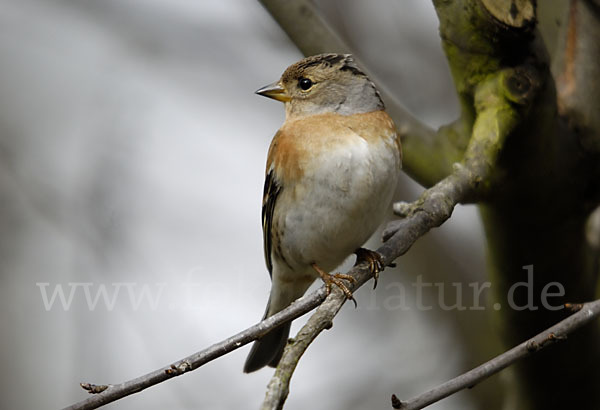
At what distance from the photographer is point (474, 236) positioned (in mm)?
5445

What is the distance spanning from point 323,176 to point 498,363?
1297 mm

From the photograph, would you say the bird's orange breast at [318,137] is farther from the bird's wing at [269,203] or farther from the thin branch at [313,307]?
the thin branch at [313,307]

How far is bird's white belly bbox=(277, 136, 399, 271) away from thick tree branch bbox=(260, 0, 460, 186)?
382 millimetres

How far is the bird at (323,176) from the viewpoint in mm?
2936

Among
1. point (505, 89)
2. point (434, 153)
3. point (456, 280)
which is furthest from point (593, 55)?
point (456, 280)

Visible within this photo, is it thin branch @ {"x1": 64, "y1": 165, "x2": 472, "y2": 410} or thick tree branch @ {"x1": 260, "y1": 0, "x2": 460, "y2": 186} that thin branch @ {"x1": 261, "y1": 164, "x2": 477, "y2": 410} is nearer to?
thin branch @ {"x1": 64, "y1": 165, "x2": 472, "y2": 410}

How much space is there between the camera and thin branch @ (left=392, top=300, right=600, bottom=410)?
67.7 inches

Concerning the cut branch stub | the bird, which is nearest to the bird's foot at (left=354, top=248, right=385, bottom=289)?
the bird

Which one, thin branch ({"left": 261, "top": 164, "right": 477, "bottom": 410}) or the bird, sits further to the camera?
the bird

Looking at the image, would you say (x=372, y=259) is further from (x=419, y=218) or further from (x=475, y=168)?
(x=475, y=168)

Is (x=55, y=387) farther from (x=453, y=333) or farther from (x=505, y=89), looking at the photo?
(x=505, y=89)

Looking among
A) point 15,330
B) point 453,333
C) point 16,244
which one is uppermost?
point 16,244

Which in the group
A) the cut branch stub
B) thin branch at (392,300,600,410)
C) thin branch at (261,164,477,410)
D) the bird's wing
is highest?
the cut branch stub

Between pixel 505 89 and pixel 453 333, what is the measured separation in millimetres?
2545
